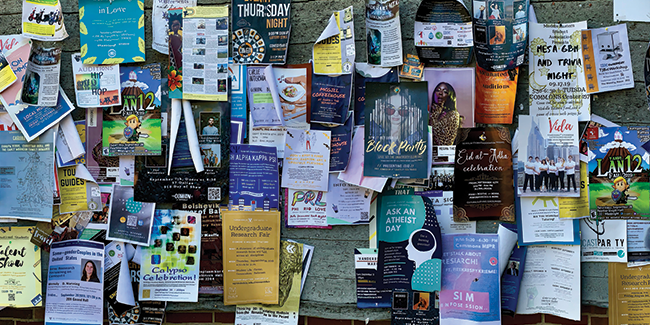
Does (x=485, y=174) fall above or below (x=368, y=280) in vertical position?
above

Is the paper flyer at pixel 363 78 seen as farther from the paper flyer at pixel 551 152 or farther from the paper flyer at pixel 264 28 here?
the paper flyer at pixel 551 152

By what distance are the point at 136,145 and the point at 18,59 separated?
0.81 m

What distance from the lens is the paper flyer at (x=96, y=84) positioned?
8.07ft

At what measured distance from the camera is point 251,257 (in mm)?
2438

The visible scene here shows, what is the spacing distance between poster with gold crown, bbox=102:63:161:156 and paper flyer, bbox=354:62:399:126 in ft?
3.47

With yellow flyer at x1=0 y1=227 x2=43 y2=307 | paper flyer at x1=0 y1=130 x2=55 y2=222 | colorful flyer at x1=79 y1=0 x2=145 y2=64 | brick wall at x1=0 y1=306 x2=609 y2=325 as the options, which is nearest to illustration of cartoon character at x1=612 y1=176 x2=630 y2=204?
brick wall at x1=0 y1=306 x2=609 y2=325

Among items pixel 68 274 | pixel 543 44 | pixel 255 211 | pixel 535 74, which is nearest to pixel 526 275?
pixel 535 74

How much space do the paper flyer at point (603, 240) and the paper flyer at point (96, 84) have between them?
2.51 metres

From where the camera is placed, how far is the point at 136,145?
2.45m

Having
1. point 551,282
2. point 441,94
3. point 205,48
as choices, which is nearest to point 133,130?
point 205,48

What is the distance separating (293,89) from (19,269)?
1.82 m

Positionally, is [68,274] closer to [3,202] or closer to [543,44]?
[3,202]

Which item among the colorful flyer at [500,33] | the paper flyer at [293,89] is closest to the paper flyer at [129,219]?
the paper flyer at [293,89]

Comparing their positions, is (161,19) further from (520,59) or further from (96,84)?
(520,59)
